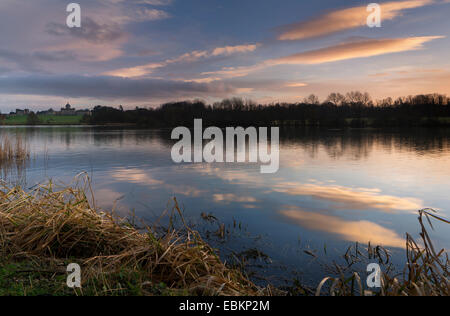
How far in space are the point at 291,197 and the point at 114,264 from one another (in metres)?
7.04

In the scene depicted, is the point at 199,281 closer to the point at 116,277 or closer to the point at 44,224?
the point at 116,277

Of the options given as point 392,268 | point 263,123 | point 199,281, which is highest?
point 263,123

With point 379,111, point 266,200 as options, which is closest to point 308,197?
point 266,200

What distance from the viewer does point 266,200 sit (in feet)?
29.2

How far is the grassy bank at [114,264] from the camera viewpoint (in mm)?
2619

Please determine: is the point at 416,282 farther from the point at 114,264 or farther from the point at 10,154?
the point at 10,154

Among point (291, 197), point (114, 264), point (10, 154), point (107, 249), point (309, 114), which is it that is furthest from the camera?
point (309, 114)

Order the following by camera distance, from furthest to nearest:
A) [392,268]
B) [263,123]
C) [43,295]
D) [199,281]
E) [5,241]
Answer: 1. [263,123]
2. [392,268]
3. [5,241]
4. [199,281]
5. [43,295]

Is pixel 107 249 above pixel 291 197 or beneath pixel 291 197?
above

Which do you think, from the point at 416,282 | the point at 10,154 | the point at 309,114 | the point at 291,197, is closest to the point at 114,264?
the point at 416,282

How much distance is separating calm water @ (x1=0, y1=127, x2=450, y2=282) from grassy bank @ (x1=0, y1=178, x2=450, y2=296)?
4.00 feet

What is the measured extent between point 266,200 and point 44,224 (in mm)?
6296

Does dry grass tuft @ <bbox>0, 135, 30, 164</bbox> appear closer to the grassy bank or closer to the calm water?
the calm water

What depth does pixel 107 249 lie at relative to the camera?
3.74 metres
